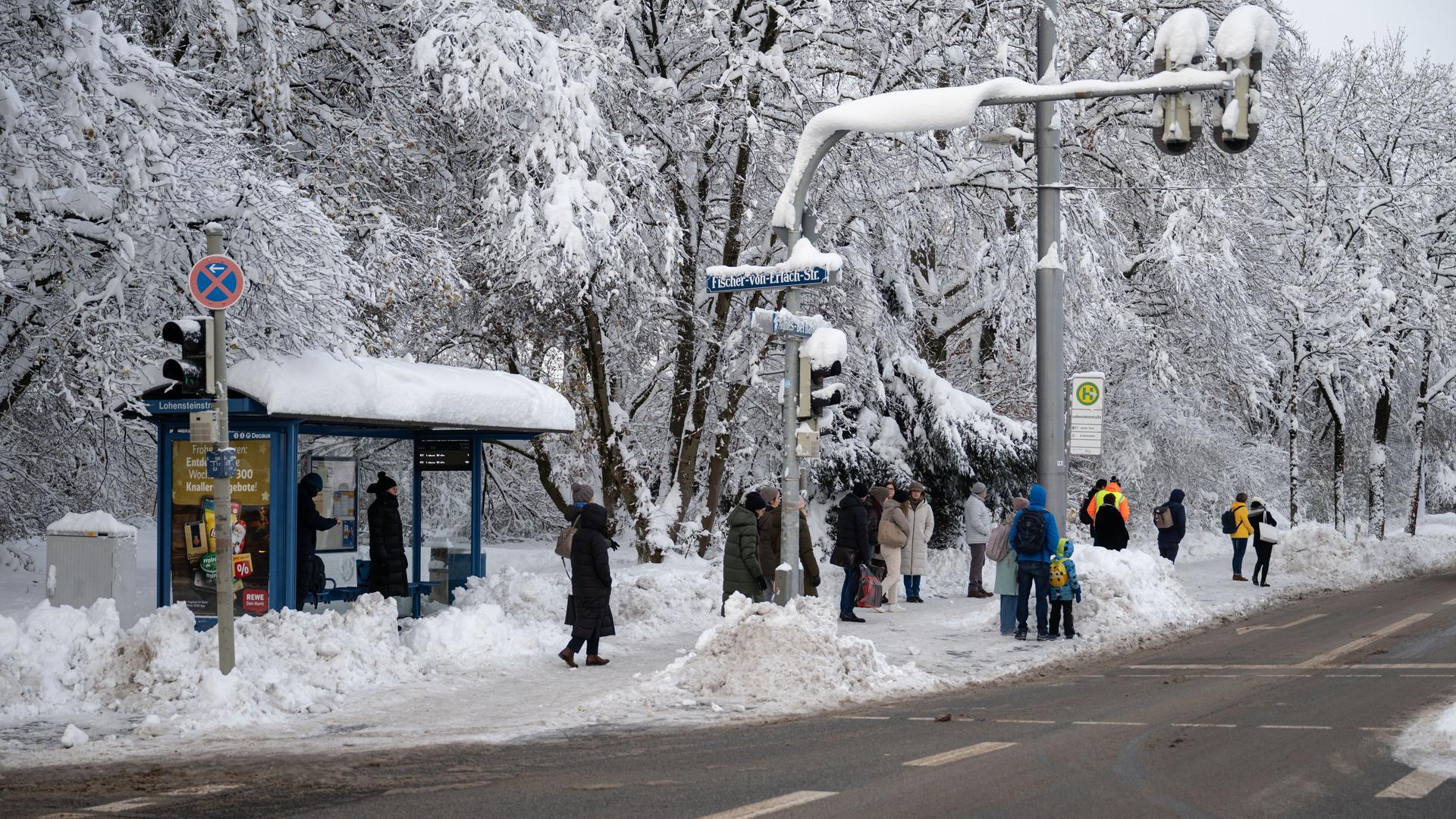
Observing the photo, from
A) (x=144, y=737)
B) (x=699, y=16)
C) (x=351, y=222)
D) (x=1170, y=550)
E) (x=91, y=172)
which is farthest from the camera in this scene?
(x=1170, y=550)

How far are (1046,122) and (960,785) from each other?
1081cm

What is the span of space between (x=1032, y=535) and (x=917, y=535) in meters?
4.49

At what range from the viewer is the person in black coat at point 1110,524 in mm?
21188

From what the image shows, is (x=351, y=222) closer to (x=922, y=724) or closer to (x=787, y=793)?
(x=922, y=724)

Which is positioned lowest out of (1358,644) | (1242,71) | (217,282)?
(1358,644)

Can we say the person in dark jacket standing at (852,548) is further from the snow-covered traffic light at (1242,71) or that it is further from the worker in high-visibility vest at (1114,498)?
the snow-covered traffic light at (1242,71)

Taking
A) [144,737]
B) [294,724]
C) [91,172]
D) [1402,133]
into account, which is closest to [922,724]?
[294,724]

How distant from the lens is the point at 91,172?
12562mm

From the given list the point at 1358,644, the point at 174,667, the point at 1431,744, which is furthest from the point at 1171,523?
the point at 174,667

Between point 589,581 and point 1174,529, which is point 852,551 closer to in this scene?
point 589,581

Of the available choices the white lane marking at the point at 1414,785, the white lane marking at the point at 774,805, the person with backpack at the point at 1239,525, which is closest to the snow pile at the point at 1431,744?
the white lane marking at the point at 1414,785

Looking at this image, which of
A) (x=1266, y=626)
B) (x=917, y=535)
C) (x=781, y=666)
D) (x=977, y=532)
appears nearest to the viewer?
(x=781, y=666)

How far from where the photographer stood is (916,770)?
854 centimetres

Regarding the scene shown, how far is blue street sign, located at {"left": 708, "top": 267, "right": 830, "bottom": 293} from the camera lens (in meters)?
13.0
